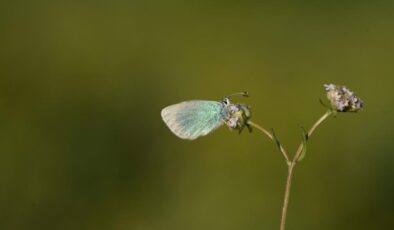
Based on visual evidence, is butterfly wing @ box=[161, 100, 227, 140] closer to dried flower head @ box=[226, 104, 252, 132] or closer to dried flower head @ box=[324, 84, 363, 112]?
dried flower head @ box=[226, 104, 252, 132]

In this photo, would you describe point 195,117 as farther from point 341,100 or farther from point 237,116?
point 341,100

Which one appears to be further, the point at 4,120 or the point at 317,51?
the point at 317,51

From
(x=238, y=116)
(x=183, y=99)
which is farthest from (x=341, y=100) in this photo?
(x=183, y=99)

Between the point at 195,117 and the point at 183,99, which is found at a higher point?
the point at 183,99

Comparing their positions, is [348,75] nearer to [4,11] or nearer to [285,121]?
[285,121]

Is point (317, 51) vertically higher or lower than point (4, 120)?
higher

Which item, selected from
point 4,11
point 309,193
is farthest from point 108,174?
point 4,11

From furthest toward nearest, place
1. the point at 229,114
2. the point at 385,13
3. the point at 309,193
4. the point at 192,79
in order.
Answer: the point at 385,13
the point at 192,79
the point at 309,193
the point at 229,114

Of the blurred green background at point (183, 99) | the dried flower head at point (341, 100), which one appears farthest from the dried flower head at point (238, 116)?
the blurred green background at point (183, 99)
